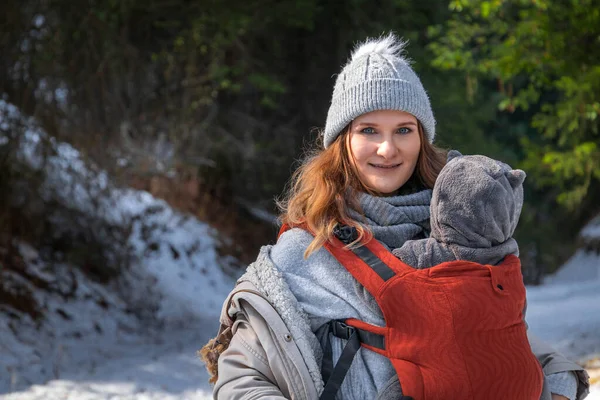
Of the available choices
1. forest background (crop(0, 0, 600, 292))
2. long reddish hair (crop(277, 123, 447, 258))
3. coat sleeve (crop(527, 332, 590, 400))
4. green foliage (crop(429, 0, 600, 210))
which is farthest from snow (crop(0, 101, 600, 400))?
long reddish hair (crop(277, 123, 447, 258))

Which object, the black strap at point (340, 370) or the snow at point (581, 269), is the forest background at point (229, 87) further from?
the snow at point (581, 269)

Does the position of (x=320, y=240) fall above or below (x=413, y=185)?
below

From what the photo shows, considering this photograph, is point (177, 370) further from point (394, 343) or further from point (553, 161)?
point (394, 343)

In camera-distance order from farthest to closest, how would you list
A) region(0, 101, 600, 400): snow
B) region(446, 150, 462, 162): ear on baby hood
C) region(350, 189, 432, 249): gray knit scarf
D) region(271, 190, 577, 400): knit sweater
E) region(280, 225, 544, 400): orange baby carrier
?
region(0, 101, 600, 400): snow < region(446, 150, 462, 162): ear on baby hood < region(350, 189, 432, 249): gray knit scarf < region(271, 190, 577, 400): knit sweater < region(280, 225, 544, 400): orange baby carrier

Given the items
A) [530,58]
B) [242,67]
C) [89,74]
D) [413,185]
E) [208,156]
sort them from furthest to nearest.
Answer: [208,156]
[242,67]
[89,74]
[530,58]
[413,185]

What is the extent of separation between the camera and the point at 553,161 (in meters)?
8.48

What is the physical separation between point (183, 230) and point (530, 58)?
23.6 feet

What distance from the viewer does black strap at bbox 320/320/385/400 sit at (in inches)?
82.8

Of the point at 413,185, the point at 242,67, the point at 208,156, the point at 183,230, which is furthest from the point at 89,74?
the point at 413,185

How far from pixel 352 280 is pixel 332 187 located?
12.4 inches

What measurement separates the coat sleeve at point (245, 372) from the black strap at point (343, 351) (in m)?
0.13

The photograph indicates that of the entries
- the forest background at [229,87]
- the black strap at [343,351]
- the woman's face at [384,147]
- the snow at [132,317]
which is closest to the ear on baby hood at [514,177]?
the woman's face at [384,147]

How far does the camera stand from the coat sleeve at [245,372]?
2.12m

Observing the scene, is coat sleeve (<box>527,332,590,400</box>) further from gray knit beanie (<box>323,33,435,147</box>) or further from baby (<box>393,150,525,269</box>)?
gray knit beanie (<box>323,33,435,147</box>)
